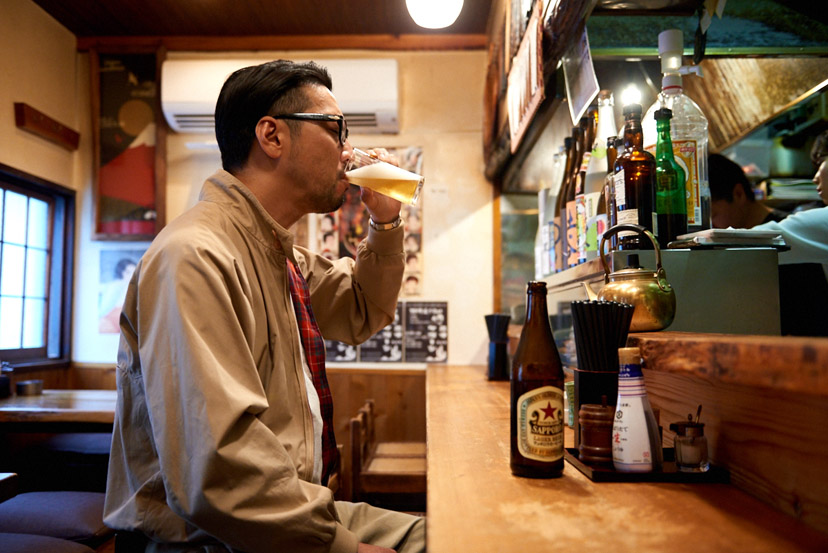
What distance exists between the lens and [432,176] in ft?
13.3

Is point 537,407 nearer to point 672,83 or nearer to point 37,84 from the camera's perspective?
point 672,83

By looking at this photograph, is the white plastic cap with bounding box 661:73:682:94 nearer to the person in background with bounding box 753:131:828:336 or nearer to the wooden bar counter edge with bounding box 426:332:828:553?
the person in background with bounding box 753:131:828:336

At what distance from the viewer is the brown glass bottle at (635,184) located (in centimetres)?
128

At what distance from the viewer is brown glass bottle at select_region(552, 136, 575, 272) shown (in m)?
2.12

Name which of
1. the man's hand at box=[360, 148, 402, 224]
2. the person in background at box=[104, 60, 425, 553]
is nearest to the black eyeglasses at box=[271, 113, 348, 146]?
the person in background at box=[104, 60, 425, 553]

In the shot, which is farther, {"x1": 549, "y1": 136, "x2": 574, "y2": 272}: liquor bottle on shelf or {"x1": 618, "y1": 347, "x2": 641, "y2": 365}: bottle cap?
{"x1": 549, "y1": 136, "x2": 574, "y2": 272}: liquor bottle on shelf

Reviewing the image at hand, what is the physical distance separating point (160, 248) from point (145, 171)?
3327mm

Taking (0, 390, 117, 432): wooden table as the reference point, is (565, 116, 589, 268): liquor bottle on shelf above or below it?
above

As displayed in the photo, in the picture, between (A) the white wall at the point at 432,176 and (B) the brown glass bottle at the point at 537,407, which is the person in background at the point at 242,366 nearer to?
(B) the brown glass bottle at the point at 537,407

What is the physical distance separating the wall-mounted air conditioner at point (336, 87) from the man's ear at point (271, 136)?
7.84ft

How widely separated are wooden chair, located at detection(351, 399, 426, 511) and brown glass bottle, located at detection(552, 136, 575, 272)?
104cm

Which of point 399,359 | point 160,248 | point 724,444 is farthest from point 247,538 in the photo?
point 399,359

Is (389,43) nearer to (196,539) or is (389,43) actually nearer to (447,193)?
(447,193)

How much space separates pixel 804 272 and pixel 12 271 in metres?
4.14
